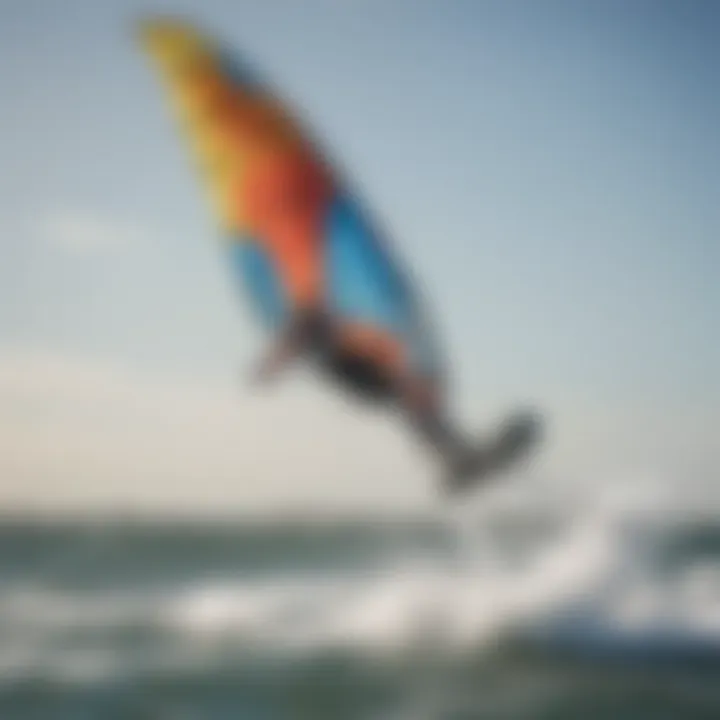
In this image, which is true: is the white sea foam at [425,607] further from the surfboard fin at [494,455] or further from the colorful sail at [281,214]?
the colorful sail at [281,214]

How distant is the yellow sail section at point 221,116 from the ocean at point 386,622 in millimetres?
644

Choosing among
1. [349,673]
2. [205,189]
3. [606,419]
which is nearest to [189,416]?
[205,189]

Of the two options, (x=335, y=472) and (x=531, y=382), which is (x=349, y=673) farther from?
(x=531, y=382)

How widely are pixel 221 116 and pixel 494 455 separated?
0.82 metres

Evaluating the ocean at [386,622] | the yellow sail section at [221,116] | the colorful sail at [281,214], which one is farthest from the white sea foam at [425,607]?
the yellow sail section at [221,116]

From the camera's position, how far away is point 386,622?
7.25 ft

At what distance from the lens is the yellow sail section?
2.18 meters

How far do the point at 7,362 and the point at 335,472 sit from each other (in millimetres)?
683

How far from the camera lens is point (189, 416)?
7.23ft

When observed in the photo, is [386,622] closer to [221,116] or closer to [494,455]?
[494,455]

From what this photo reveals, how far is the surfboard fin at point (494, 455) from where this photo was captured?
7.06ft

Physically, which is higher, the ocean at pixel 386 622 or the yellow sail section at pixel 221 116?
the yellow sail section at pixel 221 116

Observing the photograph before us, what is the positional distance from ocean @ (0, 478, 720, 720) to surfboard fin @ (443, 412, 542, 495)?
2.6 inches

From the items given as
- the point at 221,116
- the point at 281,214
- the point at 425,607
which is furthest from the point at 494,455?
the point at 221,116
